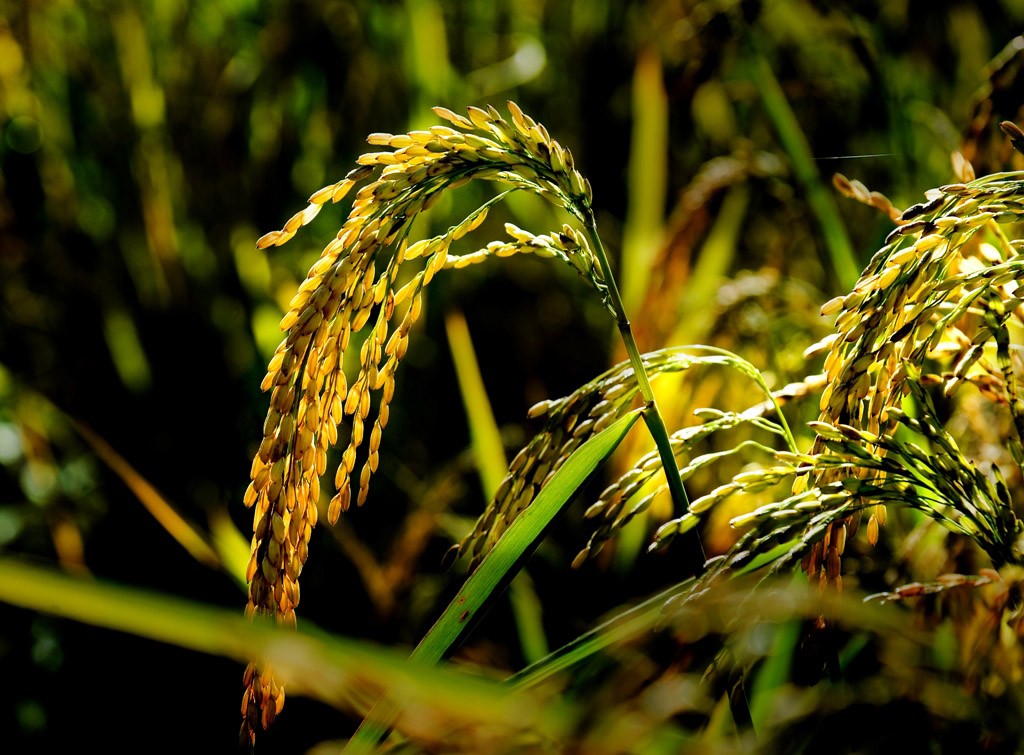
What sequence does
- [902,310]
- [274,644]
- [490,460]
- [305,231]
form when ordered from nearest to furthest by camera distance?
[274,644] < [902,310] < [490,460] < [305,231]

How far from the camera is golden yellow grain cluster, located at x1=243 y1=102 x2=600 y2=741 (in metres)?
0.60

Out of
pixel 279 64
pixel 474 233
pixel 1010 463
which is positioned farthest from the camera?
pixel 474 233

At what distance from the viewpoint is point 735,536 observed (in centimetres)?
128

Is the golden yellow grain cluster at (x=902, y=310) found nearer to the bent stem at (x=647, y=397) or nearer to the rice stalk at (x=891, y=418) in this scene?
the rice stalk at (x=891, y=418)

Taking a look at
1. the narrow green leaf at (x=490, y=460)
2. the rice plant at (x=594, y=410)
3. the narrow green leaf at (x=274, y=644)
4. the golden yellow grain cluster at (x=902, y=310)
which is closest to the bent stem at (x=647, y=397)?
the rice plant at (x=594, y=410)

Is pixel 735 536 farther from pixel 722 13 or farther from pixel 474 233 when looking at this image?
pixel 474 233

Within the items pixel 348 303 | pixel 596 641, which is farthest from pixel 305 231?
pixel 596 641

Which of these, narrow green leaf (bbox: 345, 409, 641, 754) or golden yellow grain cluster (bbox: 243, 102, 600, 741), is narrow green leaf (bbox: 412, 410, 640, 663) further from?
golden yellow grain cluster (bbox: 243, 102, 600, 741)

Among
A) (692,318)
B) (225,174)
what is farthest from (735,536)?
(225,174)

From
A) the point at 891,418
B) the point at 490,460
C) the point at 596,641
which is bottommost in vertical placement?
the point at 490,460

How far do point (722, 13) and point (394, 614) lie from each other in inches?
43.6

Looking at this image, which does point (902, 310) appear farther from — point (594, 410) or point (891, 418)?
point (594, 410)

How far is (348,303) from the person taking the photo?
63 centimetres

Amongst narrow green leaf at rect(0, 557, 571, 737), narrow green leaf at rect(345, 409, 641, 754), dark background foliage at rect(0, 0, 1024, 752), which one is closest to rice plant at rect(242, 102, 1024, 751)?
narrow green leaf at rect(345, 409, 641, 754)
